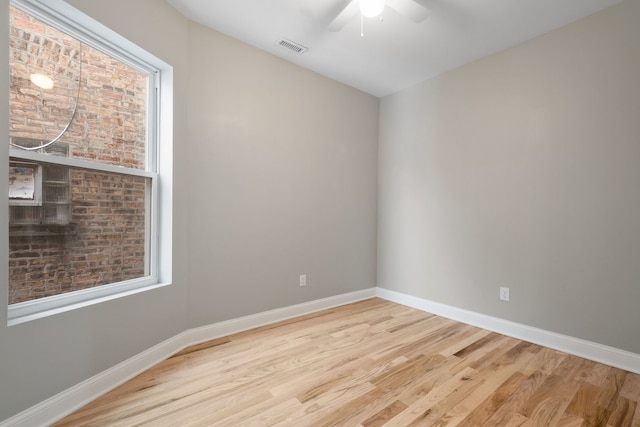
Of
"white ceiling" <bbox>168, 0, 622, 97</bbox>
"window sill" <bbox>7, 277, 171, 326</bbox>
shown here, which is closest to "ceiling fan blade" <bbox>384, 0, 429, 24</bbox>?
"white ceiling" <bbox>168, 0, 622, 97</bbox>

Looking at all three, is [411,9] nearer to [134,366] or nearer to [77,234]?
[77,234]

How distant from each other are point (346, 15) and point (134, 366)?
9.15 feet

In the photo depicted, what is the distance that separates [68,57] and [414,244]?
136 inches

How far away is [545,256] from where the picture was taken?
2469 mm

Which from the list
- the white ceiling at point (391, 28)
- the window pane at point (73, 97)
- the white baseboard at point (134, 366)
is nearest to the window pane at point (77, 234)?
the window pane at point (73, 97)

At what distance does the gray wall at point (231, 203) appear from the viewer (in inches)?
61.5

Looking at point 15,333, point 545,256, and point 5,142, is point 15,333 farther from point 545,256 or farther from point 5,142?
point 545,256

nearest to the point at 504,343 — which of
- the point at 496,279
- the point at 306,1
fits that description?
the point at 496,279

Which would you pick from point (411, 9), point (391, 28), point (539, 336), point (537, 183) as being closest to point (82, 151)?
point (411, 9)

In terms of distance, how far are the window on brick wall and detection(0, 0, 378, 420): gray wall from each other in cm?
14

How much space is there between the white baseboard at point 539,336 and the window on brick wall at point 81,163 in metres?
2.74

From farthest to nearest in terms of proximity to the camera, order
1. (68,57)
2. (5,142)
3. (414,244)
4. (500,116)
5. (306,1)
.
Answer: (414,244)
(500,116)
(306,1)
(68,57)
(5,142)

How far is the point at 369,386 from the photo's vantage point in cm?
182

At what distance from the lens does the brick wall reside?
4.87 ft
